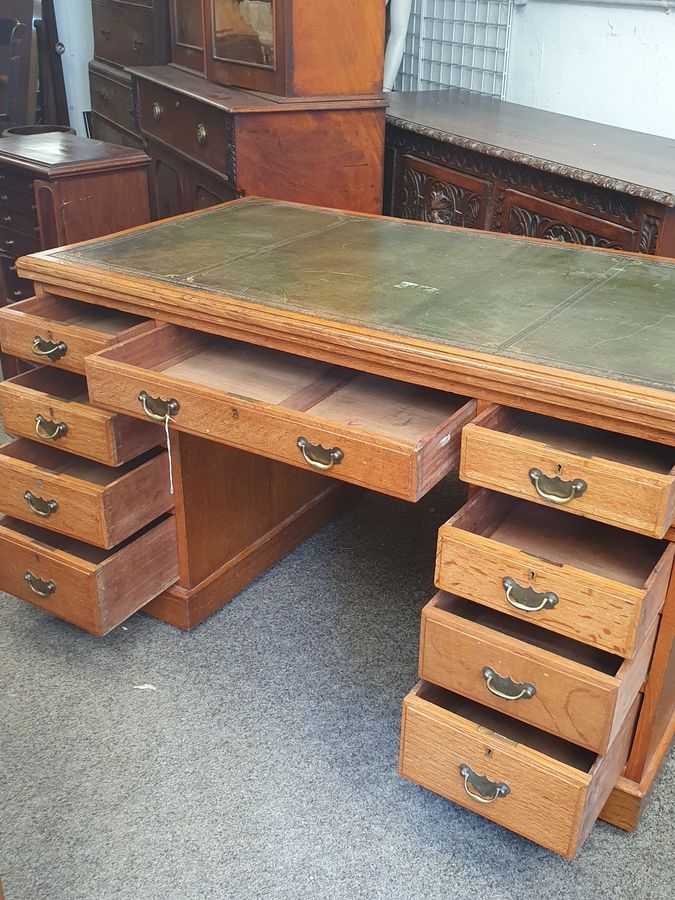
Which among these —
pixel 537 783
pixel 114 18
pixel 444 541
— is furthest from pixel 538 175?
pixel 114 18

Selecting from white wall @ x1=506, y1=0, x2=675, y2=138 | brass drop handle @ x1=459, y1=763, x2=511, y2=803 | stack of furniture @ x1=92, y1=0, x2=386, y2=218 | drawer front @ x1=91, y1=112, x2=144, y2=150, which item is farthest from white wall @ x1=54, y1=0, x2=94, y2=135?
brass drop handle @ x1=459, y1=763, x2=511, y2=803

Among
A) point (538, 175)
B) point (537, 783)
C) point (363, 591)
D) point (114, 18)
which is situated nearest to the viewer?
point (537, 783)

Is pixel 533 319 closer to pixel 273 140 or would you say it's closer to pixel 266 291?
pixel 266 291

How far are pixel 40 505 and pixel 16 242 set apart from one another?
1.52m

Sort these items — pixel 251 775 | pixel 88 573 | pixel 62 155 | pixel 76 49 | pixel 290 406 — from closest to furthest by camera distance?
pixel 290 406 → pixel 251 775 → pixel 88 573 → pixel 62 155 → pixel 76 49

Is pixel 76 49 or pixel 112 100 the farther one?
pixel 76 49

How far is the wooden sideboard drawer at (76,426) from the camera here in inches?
71.3

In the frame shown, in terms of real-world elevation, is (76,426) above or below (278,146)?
below

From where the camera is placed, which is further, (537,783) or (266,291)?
(266,291)

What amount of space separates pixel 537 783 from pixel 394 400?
68 cm

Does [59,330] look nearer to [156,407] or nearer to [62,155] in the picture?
[156,407]

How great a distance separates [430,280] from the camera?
1779 mm

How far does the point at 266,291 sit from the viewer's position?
1705 mm

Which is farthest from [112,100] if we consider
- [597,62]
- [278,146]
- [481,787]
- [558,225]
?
[481,787]
